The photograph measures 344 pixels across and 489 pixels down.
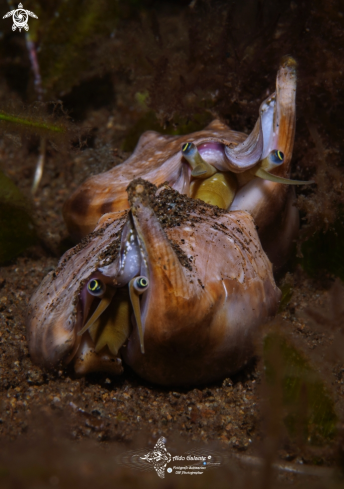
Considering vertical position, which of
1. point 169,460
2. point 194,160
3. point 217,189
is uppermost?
point 194,160

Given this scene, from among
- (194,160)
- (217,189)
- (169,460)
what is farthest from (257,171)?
(169,460)

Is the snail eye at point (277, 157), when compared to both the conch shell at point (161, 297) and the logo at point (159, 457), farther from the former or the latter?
the logo at point (159, 457)

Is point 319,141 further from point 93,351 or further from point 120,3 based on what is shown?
point 120,3

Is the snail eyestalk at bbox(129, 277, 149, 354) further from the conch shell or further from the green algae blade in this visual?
the green algae blade

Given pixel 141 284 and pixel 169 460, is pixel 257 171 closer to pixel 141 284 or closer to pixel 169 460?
pixel 141 284

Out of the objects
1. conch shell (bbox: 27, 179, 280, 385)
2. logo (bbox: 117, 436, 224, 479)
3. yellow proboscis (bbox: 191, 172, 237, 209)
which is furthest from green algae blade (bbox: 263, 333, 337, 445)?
yellow proboscis (bbox: 191, 172, 237, 209)
